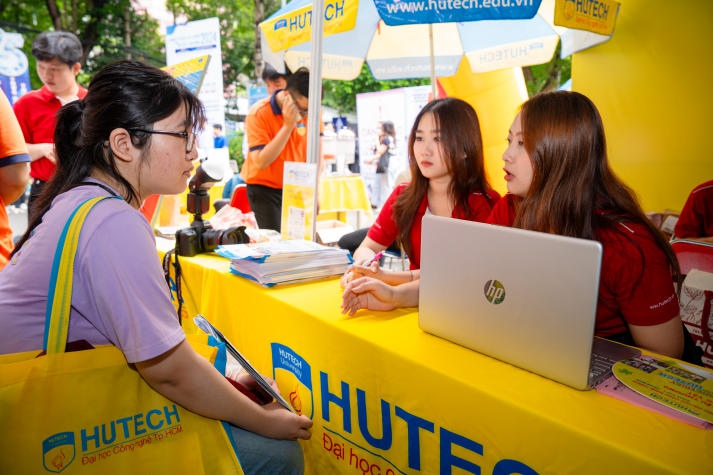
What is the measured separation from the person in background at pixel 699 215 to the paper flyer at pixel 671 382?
2075 mm

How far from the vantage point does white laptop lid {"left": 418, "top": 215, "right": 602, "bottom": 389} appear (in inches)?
32.9

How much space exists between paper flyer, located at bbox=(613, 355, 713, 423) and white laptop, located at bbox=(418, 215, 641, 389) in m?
0.04

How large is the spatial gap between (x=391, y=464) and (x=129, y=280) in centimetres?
73

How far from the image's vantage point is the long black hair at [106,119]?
1095mm

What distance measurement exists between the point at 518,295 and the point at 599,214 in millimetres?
495

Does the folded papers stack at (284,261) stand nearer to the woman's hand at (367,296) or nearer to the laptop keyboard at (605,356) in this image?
the woman's hand at (367,296)

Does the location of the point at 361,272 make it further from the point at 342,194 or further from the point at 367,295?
the point at 342,194

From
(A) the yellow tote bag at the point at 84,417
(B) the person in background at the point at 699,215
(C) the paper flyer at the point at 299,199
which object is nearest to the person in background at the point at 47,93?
(C) the paper flyer at the point at 299,199

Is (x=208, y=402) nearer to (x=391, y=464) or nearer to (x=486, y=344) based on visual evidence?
(x=391, y=464)

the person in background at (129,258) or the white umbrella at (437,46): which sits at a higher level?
the white umbrella at (437,46)

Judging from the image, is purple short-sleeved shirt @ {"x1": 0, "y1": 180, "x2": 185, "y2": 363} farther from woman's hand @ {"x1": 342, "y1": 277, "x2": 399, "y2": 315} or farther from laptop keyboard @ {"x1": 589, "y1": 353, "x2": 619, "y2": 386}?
laptop keyboard @ {"x1": 589, "y1": 353, "x2": 619, "y2": 386}

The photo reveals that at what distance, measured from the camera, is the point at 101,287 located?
0.94 m

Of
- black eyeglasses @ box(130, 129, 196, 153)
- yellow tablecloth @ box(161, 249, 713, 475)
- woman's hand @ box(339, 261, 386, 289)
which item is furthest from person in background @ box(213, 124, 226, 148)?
black eyeglasses @ box(130, 129, 196, 153)

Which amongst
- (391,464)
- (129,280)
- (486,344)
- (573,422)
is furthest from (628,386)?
(129,280)
